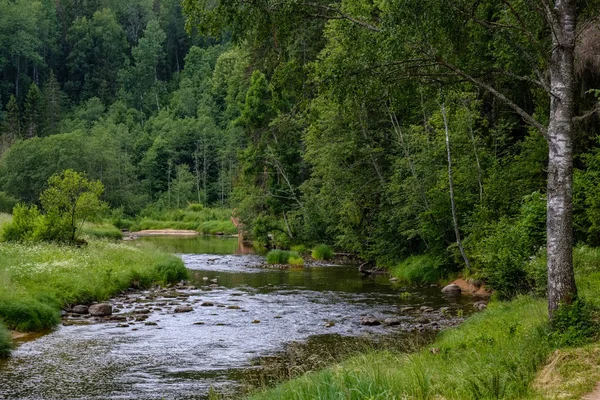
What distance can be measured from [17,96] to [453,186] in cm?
11976

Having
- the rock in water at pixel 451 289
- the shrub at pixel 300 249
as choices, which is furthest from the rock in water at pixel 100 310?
the shrub at pixel 300 249

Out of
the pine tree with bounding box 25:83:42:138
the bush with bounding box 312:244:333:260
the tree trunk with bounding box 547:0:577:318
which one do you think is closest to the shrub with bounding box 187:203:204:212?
the pine tree with bounding box 25:83:42:138

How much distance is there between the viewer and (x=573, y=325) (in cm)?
923

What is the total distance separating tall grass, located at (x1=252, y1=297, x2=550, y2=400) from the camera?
7.43 m

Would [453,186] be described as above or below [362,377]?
above

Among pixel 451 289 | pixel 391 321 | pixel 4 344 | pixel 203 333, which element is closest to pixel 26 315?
pixel 4 344

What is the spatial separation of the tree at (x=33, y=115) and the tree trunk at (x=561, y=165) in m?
101

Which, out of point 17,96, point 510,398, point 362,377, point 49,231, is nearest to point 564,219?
point 510,398

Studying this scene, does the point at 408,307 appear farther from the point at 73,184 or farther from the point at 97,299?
the point at 73,184

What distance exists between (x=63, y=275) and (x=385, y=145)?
17.9m

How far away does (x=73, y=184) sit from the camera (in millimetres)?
30234

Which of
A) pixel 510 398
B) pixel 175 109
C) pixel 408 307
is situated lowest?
pixel 408 307

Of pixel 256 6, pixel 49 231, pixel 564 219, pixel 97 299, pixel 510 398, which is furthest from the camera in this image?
pixel 49 231

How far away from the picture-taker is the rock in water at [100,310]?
19.9m
